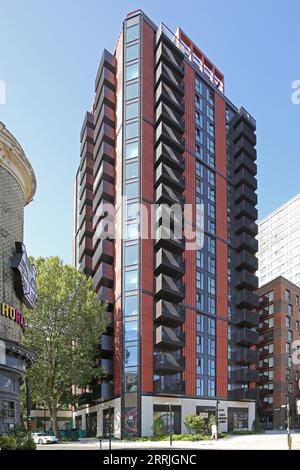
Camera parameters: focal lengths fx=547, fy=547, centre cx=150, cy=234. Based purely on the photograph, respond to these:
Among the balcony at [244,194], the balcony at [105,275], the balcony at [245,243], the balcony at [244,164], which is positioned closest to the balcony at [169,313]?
the balcony at [105,275]

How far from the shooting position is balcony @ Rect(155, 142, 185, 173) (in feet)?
213

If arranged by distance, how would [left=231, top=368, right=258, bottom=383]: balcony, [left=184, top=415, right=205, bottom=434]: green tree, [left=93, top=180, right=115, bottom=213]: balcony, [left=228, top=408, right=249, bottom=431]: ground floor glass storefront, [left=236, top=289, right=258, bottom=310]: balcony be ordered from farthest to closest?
[left=236, top=289, right=258, bottom=310]: balcony < [left=231, top=368, right=258, bottom=383]: balcony < [left=228, top=408, right=249, bottom=431]: ground floor glass storefront < [left=93, top=180, right=115, bottom=213]: balcony < [left=184, top=415, right=205, bottom=434]: green tree

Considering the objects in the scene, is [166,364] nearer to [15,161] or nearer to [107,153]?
[107,153]

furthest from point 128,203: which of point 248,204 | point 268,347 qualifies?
point 268,347

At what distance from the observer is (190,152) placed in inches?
2803

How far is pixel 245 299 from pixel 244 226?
10.3 meters

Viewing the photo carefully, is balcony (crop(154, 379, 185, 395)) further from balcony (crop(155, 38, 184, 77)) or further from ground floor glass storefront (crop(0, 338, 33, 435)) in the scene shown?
balcony (crop(155, 38, 184, 77))

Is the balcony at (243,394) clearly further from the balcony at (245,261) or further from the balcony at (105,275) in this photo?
the balcony at (105,275)

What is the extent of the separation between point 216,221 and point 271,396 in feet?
101

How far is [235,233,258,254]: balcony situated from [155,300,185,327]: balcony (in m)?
17.3

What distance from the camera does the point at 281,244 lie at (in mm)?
143875

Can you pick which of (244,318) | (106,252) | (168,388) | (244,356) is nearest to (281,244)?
(244,318)

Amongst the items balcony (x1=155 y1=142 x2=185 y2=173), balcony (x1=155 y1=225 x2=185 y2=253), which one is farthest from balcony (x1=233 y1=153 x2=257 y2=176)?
balcony (x1=155 y1=225 x2=185 y2=253)
